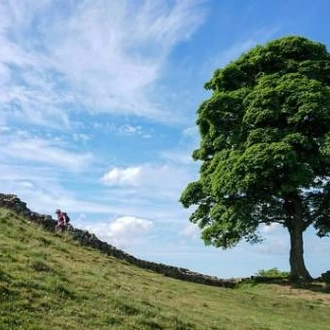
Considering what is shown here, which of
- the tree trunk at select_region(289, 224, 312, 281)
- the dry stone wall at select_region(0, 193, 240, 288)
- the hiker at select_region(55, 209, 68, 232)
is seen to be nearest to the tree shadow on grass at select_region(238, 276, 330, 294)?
the tree trunk at select_region(289, 224, 312, 281)

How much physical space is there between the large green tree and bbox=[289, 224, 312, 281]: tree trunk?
63 mm

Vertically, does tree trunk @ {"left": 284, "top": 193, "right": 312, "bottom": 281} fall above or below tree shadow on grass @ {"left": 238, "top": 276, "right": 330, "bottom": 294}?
above

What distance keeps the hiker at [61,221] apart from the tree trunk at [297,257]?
14282mm

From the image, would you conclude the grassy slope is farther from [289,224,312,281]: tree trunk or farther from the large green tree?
the large green tree

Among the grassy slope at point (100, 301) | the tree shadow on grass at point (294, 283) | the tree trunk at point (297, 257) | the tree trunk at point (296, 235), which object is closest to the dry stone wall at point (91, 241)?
the grassy slope at point (100, 301)

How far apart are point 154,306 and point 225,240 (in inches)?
764

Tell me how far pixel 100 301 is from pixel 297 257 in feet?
74.4

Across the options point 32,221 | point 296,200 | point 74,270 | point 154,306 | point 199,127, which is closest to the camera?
point 154,306

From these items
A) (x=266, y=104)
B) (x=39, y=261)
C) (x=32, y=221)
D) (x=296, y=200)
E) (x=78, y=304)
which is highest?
(x=266, y=104)

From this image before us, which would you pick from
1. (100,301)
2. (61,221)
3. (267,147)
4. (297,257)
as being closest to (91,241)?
(61,221)

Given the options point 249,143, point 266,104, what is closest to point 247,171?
point 249,143

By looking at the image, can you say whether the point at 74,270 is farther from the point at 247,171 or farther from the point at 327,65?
the point at 327,65

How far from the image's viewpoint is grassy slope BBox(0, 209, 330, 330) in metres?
12.9

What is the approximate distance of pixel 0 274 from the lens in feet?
46.6
